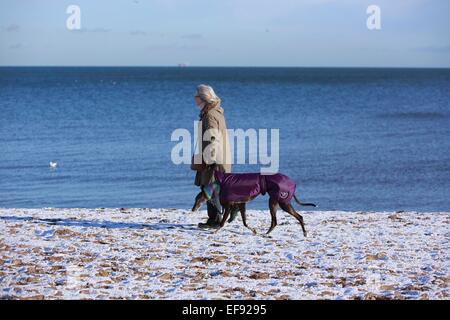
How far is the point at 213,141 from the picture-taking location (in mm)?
10578

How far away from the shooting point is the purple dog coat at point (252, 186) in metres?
10.3

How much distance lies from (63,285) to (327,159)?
61.8ft

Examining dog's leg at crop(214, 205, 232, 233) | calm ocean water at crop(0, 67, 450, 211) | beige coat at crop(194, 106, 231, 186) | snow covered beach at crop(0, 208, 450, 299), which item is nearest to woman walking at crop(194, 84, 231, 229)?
beige coat at crop(194, 106, 231, 186)

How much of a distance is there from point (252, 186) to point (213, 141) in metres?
0.83

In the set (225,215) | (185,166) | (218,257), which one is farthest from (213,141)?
(185,166)

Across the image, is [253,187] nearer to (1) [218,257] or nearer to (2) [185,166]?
(1) [218,257]

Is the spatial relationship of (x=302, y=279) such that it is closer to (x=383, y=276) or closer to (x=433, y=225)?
(x=383, y=276)

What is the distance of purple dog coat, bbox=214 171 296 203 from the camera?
1030cm

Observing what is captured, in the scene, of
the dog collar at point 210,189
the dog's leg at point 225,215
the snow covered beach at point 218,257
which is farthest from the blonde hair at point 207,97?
the snow covered beach at point 218,257

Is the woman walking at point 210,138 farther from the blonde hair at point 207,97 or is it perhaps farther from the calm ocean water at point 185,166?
the calm ocean water at point 185,166

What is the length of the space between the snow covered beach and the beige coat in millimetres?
967

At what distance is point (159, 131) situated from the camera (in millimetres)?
37531

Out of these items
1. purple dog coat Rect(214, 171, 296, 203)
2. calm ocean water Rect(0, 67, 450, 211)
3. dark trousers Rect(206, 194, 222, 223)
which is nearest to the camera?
purple dog coat Rect(214, 171, 296, 203)

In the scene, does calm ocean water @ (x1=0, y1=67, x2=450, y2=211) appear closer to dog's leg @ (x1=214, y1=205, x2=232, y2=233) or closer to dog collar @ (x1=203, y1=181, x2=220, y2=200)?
dog's leg @ (x1=214, y1=205, x2=232, y2=233)
